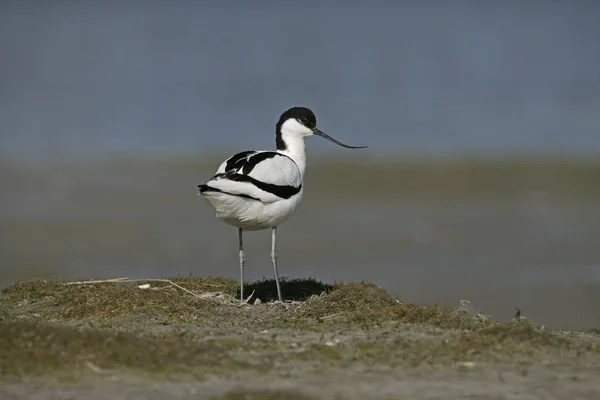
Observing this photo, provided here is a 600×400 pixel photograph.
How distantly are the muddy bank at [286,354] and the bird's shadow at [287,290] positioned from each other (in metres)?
1.27

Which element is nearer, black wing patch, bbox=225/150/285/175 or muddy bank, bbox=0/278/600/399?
muddy bank, bbox=0/278/600/399

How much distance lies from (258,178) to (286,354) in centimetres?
290

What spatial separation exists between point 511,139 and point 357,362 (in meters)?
25.2

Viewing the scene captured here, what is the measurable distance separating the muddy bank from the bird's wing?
1138 millimetres

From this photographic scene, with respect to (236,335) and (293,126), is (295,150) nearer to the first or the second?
(293,126)

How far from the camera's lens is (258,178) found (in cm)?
1047

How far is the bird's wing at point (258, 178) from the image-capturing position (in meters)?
10.3

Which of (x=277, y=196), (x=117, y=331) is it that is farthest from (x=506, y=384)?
(x=277, y=196)

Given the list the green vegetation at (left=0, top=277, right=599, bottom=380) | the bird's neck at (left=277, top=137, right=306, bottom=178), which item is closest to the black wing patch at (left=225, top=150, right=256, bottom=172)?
the bird's neck at (left=277, top=137, right=306, bottom=178)

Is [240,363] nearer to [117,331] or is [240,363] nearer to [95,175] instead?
[117,331]

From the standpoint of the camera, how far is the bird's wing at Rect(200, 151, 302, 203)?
1026cm

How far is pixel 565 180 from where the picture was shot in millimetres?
26047

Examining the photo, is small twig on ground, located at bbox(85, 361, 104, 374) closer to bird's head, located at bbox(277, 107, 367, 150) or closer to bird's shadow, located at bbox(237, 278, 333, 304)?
bird's shadow, located at bbox(237, 278, 333, 304)

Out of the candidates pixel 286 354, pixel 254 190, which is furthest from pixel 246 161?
pixel 286 354
